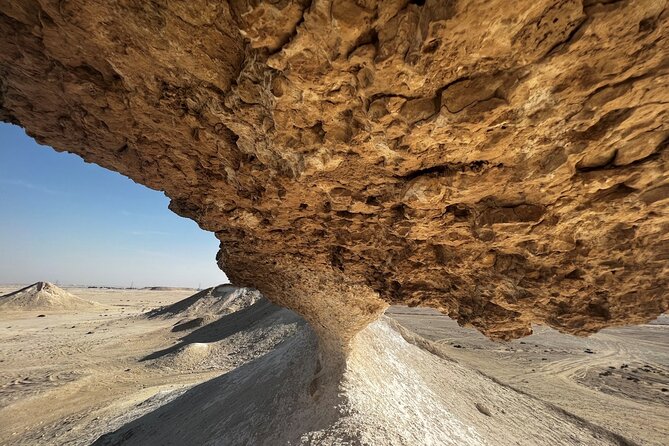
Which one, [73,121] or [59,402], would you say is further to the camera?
[59,402]

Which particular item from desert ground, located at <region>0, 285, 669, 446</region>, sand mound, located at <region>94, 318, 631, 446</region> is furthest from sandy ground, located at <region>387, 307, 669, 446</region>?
sand mound, located at <region>94, 318, 631, 446</region>

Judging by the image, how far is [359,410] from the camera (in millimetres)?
6238

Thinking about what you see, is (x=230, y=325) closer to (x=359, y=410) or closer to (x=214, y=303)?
(x=214, y=303)

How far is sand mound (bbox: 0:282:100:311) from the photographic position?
40000 millimetres

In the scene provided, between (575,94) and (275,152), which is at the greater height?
(275,152)

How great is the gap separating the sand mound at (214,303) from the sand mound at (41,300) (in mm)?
18125

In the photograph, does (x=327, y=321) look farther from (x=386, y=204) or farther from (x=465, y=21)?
(x=465, y=21)

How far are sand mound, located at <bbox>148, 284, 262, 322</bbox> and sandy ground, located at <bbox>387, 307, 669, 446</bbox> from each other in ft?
55.7

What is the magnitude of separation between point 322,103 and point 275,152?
1086mm

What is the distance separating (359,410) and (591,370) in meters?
18.2

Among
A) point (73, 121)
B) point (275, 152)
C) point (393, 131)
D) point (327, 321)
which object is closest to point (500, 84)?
point (393, 131)

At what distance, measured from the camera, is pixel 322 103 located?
291cm

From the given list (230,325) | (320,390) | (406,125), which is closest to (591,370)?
(320,390)

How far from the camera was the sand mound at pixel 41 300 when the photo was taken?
131 feet
